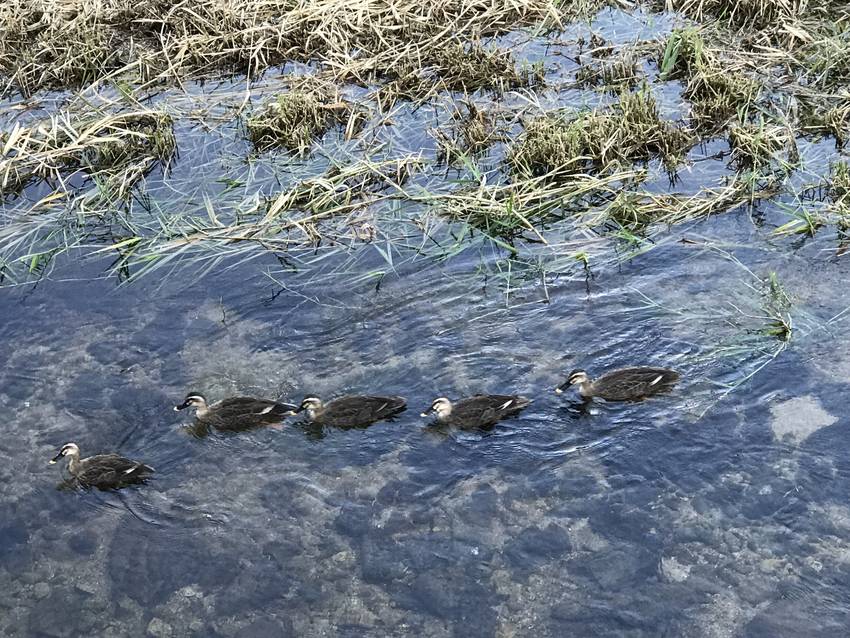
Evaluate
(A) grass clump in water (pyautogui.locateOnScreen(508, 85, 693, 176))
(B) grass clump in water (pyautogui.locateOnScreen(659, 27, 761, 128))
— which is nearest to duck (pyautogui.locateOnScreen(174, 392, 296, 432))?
(A) grass clump in water (pyautogui.locateOnScreen(508, 85, 693, 176))

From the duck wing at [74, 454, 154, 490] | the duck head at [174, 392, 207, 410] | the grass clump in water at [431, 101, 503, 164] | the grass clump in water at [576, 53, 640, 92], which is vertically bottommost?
the duck wing at [74, 454, 154, 490]

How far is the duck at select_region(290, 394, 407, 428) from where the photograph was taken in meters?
7.40

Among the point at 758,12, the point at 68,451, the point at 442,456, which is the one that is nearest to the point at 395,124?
the point at 758,12

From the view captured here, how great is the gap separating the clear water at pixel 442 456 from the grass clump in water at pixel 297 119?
205 centimetres

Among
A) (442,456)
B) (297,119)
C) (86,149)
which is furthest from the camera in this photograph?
(86,149)

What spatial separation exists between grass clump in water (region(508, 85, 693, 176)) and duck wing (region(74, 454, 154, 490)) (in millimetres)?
4553

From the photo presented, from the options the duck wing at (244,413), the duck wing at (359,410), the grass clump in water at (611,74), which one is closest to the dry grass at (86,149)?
the duck wing at (244,413)

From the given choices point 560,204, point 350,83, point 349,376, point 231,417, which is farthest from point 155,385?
point 350,83

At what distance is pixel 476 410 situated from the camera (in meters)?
7.29

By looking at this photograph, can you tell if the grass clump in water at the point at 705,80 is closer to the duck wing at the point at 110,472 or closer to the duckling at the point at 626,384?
the duckling at the point at 626,384

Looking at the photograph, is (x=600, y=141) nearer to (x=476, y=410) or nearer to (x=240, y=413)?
(x=476, y=410)

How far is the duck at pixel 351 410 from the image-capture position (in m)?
7.40

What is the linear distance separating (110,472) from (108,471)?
0.01 meters

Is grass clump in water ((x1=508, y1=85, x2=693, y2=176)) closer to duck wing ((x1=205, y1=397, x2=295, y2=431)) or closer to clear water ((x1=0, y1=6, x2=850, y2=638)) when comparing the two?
clear water ((x1=0, y1=6, x2=850, y2=638))
